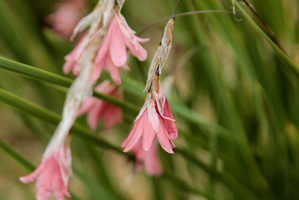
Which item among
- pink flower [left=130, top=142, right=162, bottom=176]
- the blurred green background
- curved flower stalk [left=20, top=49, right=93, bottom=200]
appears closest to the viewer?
curved flower stalk [left=20, top=49, right=93, bottom=200]

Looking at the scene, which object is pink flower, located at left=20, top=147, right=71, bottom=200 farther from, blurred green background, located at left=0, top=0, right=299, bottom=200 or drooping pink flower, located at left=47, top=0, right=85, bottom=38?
drooping pink flower, located at left=47, top=0, right=85, bottom=38

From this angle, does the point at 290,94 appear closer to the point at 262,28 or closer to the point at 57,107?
the point at 262,28

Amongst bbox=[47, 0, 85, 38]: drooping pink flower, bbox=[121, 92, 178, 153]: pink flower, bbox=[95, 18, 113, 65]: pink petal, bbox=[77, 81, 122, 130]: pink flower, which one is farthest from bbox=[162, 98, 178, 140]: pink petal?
bbox=[47, 0, 85, 38]: drooping pink flower

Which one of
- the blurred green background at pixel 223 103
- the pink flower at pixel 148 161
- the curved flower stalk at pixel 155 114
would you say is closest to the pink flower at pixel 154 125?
the curved flower stalk at pixel 155 114

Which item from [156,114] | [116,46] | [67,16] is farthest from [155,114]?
[67,16]

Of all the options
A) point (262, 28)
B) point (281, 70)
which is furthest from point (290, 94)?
point (262, 28)

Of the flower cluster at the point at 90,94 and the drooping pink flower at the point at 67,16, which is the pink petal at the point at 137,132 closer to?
the flower cluster at the point at 90,94
